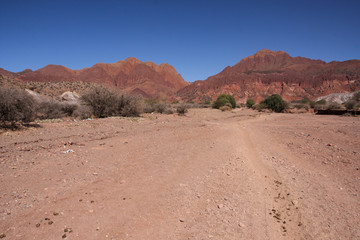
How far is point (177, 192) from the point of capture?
4.13m

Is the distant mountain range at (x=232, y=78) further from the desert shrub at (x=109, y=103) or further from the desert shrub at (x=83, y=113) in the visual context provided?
the desert shrub at (x=109, y=103)

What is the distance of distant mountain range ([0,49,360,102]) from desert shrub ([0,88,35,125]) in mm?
50834

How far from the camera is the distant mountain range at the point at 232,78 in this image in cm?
8056

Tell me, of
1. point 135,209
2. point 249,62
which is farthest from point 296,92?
point 135,209

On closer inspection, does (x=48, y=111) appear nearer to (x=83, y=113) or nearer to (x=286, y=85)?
(x=83, y=113)

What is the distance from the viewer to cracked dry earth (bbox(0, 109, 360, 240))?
3047 mm

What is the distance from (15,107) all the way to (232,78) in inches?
3576

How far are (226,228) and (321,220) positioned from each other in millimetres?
1685

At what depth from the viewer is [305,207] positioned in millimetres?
3762

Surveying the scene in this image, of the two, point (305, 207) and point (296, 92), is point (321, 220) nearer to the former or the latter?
point (305, 207)

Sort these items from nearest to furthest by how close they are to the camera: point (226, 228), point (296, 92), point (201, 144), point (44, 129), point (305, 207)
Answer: point (226, 228) < point (305, 207) < point (201, 144) < point (44, 129) < point (296, 92)

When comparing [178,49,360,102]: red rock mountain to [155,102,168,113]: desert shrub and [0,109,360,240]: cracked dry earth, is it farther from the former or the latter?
[0,109,360,240]: cracked dry earth

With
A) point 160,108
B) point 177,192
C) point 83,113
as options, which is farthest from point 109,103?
point 177,192

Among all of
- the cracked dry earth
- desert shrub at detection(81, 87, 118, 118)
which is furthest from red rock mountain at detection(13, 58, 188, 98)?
the cracked dry earth
